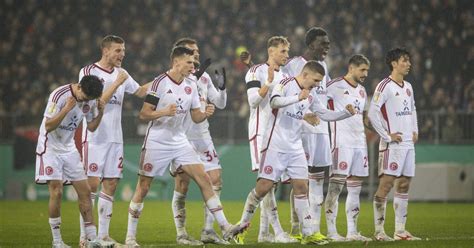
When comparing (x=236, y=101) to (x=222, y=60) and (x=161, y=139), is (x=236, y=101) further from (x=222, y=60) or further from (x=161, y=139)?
(x=161, y=139)

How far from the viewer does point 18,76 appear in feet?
100

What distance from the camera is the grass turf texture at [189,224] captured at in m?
13.5

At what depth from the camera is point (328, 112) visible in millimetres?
13109

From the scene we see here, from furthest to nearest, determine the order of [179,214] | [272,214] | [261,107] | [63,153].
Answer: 1. [261,107]
2. [272,214]
3. [179,214]
4. [63,153]

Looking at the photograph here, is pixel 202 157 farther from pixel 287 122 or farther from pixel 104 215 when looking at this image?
pixel 104 215

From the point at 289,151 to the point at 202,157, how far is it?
1.66 metres

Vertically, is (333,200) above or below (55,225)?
above

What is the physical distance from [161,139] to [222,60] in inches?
723

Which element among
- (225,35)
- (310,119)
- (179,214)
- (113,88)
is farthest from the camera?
(225,35)

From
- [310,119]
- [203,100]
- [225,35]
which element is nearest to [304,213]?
[310,119]

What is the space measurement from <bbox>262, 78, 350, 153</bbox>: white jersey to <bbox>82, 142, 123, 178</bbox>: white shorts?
1.86m

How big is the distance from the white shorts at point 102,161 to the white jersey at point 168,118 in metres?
0.45

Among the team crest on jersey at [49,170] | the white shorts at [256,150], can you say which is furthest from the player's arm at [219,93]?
the team crest on jersey at [49,170]

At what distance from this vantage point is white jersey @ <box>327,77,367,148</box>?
14.1m
